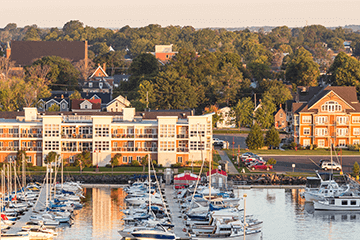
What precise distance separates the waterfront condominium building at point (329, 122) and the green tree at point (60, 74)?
5415cm

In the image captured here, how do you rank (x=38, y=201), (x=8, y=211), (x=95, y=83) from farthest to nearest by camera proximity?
(x=95, y=83), (x=38, y=201), (x=8, y=211)

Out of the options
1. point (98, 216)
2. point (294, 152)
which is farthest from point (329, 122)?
point (98, 216)

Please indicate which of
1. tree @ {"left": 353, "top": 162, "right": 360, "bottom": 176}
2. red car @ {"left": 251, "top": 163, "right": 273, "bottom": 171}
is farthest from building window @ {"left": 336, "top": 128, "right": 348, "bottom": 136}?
red car @ {"left": 251, "top": 163, "right": 273, "bottom": 171}

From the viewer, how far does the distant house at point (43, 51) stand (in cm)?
16475

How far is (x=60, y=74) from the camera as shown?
430 ft

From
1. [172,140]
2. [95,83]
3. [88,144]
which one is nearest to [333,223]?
[172,140]

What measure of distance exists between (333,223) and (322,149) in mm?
33730

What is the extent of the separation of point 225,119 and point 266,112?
7394 millimetres

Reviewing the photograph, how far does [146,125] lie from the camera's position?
2997 inches

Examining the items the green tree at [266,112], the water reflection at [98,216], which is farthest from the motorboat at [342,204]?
the green tree at [266,112]

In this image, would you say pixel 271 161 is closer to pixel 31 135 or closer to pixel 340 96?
pixel 340 96

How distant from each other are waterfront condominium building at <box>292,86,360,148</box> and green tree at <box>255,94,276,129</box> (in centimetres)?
1397

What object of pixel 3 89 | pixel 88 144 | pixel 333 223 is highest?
pixel 3 89

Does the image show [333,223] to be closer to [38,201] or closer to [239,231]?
[239,231]
